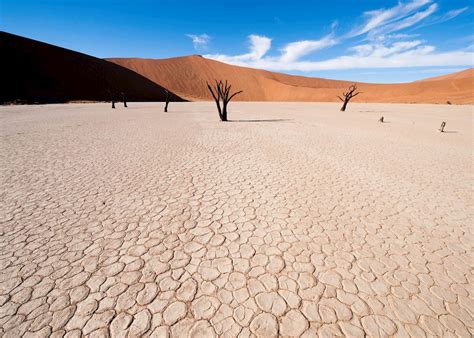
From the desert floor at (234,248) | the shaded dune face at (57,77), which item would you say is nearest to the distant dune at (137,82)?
the shaded dune face at (57,77)

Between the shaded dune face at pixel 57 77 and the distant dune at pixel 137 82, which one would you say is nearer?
the shaded dune face at pixel 57 77

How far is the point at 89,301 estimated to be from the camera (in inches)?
104

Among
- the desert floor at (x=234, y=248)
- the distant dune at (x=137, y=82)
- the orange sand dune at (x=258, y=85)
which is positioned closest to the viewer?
the desert floor at (x=234, y=248)

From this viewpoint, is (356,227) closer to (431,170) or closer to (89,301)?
(89,301)

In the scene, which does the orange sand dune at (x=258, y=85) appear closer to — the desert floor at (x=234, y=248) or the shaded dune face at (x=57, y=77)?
the shaded dune face at (x=57, y=77)

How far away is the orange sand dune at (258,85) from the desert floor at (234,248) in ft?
156

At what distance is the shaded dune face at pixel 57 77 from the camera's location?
34.0 metres

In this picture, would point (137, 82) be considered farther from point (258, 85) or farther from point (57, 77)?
point (258, 85)

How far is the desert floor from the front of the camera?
2.50m

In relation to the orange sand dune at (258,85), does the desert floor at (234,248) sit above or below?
below

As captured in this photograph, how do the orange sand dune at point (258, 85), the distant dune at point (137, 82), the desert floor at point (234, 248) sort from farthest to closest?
the orange sand dune at point (258, 85), the distant dune at point (137, 82), the desert floor at point (234, 248)

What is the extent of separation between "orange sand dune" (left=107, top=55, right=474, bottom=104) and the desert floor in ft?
156

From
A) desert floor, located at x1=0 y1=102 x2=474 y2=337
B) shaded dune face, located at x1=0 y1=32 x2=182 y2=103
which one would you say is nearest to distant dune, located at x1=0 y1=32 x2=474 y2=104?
shaded dune face, located at x1=0 y1=32 x2=182 y2=103

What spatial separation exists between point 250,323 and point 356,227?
2699 millimetres
